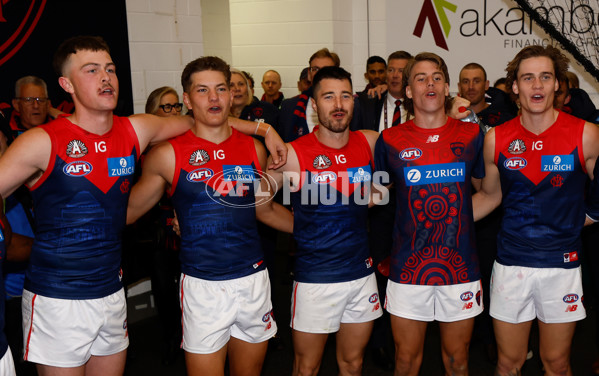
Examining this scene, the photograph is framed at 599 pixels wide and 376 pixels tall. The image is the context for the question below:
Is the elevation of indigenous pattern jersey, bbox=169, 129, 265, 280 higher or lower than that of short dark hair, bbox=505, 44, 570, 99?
lower

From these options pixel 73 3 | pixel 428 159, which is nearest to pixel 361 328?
pixel 428 159

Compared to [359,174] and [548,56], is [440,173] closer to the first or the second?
[359,174]

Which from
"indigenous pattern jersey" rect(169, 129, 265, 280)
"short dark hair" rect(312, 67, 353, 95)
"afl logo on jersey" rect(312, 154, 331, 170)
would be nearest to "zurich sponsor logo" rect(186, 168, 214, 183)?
"indigenous pattern jersey" rect(169, 129, 265, 280)

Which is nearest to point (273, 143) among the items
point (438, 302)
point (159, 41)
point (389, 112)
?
point (438, 302)

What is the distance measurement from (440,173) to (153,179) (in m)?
1.32

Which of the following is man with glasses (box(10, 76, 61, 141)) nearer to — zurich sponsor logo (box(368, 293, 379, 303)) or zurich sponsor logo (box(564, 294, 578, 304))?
zurich sponsor logo (box(368, 293, 379, 303))

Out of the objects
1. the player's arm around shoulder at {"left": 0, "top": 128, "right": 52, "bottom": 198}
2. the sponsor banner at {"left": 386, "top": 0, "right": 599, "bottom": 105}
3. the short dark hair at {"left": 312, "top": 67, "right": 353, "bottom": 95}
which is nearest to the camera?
the player's arm around shoulder at {"left": 0, "top": 128, "right": 52, "bottom": 198}

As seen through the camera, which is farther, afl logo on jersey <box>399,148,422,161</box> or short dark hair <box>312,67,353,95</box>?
short dark hair <box>312,67,353,95</box>

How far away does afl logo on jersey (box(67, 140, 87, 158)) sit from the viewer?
263 centimetres

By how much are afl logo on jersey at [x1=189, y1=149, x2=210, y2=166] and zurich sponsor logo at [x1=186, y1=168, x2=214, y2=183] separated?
0.11 feet

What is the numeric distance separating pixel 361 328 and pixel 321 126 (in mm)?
983

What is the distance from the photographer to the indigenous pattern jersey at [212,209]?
2.87 meters

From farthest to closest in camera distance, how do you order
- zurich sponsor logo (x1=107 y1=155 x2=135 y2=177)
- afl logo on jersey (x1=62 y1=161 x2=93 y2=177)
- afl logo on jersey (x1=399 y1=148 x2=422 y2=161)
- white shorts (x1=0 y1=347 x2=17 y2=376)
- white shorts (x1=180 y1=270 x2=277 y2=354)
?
1. afl logo on jersey (x1=399 y1=148 x2=422 y2=161)
2. white shorts (x1=180 y1=270 x2=277 y2=354)
3. zurich sponsor logo (x1=107 y1=155 x2=135 y2=177)
4. afl logo on jersey (x1=62 y1=161 x2=93 y2=177)
5. white shorts (x1=0 y1=347 x2=17 y2=376)

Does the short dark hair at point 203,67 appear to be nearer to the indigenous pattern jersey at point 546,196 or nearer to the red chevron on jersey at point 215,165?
the red chevron on jersey at point 215,165
